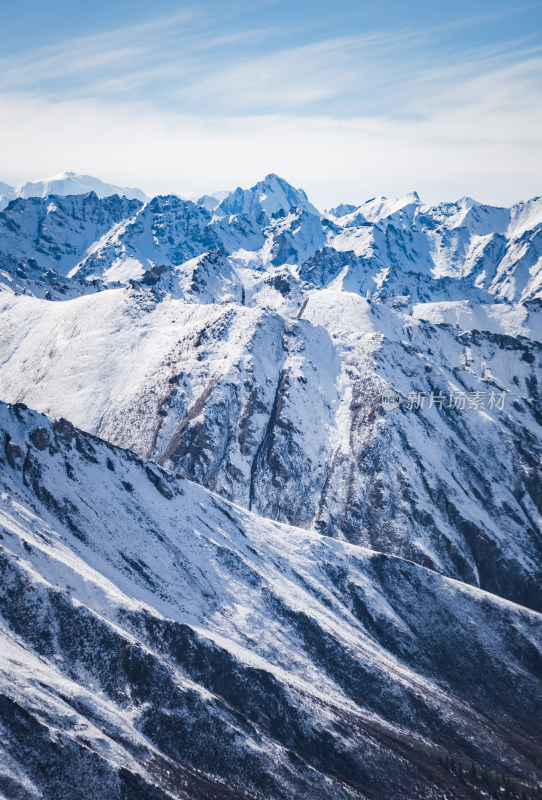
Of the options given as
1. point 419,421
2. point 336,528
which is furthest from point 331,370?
point 336,528

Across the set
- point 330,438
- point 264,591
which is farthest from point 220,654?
point 330,438

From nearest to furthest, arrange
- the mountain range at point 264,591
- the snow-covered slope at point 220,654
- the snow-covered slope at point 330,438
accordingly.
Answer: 1. the snow-covered slope at point 220,654
2. the mountain range at point 264,591
3. the snow-covered slope at point 330,438

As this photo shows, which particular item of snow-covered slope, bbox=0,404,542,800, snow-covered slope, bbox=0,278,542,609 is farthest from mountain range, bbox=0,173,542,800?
snow-covered slope, bbox=0,278,542,609

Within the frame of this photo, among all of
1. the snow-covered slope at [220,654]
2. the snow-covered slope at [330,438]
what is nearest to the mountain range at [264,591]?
the snow-covered slope at [220,654]

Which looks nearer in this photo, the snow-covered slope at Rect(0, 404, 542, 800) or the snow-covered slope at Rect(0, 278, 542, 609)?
the snow-covered slope at Rect(0, 404, 542, 800)

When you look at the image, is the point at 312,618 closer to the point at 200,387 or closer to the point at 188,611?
the point at 188,611

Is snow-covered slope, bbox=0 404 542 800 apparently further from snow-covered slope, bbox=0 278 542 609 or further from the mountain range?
snow-covered slope, bbox=0 278 542 609

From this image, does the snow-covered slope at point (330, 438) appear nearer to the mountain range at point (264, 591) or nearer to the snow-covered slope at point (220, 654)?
the mountain range at point (264, 591)

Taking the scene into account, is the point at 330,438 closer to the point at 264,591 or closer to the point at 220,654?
the point at 264,591
